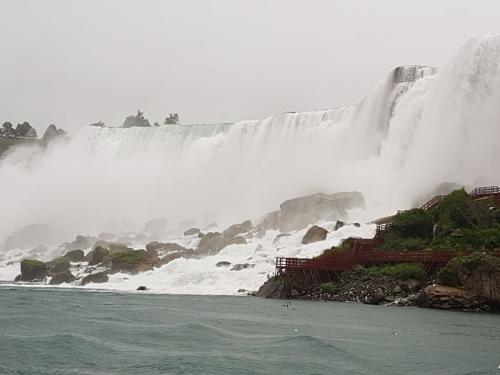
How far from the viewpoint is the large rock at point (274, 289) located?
35.9 meters

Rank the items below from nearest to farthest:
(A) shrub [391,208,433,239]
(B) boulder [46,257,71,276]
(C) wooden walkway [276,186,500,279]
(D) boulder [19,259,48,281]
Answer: (C) wooden walkway [276,186,500,279]
(A) shrub [391,208,433,239]
(B) boulder [46,257,71,276]
(D) boulder [19,259,48,281]

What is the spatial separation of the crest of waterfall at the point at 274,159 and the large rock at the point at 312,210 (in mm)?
1968

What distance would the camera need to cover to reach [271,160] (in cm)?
7306

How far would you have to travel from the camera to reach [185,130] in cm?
8919

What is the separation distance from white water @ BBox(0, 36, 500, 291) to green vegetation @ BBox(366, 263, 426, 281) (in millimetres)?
10741

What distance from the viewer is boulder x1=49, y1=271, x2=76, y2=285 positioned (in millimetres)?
48031

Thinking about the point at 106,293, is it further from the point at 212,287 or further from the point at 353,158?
the point at 353,158

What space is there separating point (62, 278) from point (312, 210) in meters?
19.3

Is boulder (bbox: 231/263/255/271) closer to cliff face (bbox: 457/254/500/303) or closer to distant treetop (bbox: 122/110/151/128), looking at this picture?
cliff face (bbox: 457/254/500/303)

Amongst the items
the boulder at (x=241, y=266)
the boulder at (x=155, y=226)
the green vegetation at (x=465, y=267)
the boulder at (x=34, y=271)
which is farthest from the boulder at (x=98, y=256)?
the green vegetation at (x=465, y=267)

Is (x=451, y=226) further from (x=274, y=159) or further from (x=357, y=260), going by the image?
(x=274, y=159)

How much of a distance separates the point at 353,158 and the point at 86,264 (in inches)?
1016

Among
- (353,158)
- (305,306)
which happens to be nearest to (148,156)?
(353,158)

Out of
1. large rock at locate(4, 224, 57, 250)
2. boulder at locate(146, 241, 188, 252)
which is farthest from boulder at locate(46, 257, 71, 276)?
large rock at locate(4, 224, 57, 250)
